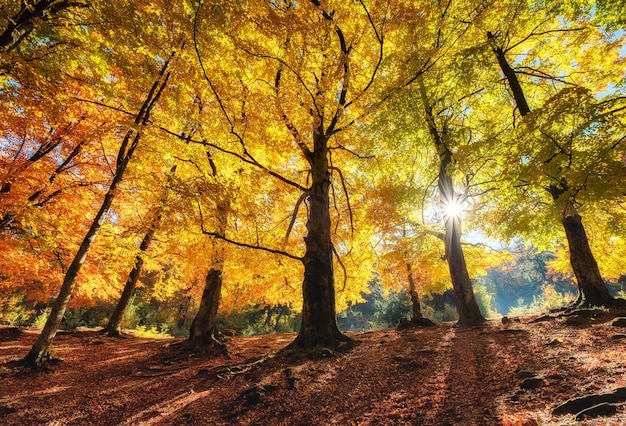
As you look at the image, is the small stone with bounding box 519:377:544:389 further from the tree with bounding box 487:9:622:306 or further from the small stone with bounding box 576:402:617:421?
the tree with bounding box 487:9:622:306

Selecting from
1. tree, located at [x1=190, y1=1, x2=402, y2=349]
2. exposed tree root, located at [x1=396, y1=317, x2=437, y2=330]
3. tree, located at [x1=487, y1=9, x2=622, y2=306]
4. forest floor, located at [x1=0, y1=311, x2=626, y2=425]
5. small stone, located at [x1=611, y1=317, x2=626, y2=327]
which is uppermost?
tree, located at [x1=190, y1=1, x2=402, y2=349]

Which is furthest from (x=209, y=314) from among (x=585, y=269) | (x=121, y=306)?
(x=585, y=269)

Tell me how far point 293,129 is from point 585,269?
7.73 meters

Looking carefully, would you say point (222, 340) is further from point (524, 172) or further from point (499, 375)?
point (524, 172)

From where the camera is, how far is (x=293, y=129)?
22.9 ft

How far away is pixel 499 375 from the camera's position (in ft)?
12.0

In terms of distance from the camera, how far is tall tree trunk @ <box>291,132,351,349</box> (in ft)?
19.9

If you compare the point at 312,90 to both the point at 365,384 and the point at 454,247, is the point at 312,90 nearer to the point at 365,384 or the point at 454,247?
the point at 365,384

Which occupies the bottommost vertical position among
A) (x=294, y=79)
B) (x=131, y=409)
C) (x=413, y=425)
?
(x=131, y=409)

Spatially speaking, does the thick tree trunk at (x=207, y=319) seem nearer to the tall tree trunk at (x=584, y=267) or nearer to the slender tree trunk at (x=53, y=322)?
the slender tree trunk at (x=53, y=322)

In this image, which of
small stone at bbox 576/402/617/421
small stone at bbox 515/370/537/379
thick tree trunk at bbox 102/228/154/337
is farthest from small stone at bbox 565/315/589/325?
thick tree trunk at bbox 102/228/154/337

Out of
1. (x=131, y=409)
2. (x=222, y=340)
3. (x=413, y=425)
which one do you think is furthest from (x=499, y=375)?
(x=222, y=340)

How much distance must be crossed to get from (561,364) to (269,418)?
363cm

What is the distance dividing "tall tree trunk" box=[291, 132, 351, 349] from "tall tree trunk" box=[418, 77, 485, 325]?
3.69 m
